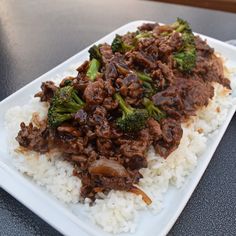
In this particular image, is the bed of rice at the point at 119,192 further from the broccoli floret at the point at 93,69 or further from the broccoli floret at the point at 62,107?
the broccoli floret at the point at 93,69

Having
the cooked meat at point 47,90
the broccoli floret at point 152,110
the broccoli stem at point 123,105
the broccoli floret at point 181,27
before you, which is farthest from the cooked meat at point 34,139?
the broccoli floret at point 181,27

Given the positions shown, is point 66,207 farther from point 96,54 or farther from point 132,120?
point 96,54

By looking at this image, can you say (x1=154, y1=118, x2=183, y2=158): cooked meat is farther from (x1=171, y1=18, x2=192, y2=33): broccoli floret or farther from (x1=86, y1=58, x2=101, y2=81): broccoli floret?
(x1=171, y1=18, x2=192, y2=33): broccoli floret

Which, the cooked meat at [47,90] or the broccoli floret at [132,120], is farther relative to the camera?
the cooked meat at [47,90]

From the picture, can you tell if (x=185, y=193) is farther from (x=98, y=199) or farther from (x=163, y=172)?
(x=98, y=199)

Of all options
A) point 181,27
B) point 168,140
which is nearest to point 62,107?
point 168,140

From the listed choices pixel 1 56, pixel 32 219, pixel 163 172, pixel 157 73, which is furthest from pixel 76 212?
Answer: pixel 1 56

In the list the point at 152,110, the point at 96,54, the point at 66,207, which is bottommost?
the point at 66,207
